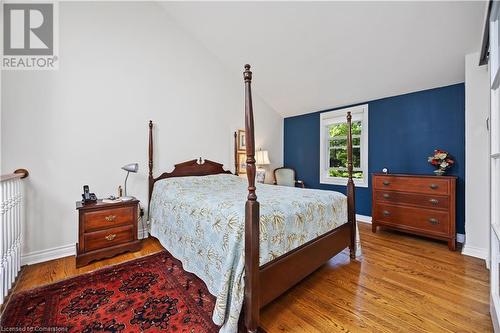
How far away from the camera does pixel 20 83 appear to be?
231 cm

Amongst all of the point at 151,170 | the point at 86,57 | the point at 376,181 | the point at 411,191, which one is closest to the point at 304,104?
the point at 376,181

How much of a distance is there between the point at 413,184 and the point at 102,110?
13.7ft

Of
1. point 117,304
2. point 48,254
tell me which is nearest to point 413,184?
point 117,304

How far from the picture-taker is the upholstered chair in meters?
4.75

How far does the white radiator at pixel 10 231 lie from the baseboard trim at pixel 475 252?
4.48 metres

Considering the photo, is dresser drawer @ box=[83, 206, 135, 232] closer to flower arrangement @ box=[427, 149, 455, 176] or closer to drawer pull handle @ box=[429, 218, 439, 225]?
drawer pull handle @ box=[429, 218, 439, 225]

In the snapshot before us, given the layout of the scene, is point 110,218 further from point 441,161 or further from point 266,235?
point 441,161

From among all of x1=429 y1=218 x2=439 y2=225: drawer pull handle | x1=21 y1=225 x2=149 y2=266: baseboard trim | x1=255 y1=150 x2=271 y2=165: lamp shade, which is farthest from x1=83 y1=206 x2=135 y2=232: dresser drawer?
x1=429 y1=218 x2=439 y2=225: drawer pull handle

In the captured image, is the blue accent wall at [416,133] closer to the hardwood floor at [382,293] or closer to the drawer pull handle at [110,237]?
the hardwood floor at [382,293]

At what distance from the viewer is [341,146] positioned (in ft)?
14.1

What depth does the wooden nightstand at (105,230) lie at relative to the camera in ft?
7.58

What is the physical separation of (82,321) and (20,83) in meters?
2.44

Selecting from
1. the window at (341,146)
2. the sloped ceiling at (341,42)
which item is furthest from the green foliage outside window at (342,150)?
the sloped ceiling at (341,42)

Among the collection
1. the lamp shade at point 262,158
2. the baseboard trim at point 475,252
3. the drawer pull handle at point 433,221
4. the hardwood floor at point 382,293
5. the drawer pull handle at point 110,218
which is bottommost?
the hardwood floor at point 382,293
